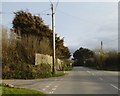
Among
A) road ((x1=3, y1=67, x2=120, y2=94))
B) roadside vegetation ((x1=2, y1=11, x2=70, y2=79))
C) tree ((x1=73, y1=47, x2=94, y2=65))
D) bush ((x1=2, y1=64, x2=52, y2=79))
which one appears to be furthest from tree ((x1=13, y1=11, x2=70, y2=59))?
tree ((x1=73, y1=47, x2=94, y2=65))

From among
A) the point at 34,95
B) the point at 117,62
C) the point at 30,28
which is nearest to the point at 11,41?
the point at 30,28

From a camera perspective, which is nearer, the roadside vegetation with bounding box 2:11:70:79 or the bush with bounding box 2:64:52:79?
the bush with bounding box 2:64:52:79

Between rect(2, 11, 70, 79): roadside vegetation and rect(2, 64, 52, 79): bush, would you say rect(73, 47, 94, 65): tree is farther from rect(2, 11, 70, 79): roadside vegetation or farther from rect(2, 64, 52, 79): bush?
rect(2, 64, 52, 79): bush

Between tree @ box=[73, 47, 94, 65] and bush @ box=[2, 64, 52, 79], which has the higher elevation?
tree @ box=[73, 47, 94, 65]

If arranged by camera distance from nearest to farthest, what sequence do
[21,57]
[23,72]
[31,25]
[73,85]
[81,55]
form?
[73,85] → [23,72] → [21,57] → [31,25] → [81,55]

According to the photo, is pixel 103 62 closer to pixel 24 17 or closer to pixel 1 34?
pixel 24 17

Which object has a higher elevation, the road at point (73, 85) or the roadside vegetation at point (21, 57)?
the roadside vegetation at point (21, 57)

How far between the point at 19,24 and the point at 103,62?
35.5m

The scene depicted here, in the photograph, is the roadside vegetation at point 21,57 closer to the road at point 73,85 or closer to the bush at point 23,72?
the bush at point 23,72

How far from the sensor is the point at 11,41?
3753 centimetres

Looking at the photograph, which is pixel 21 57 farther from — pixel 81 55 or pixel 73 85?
pixel 81 55

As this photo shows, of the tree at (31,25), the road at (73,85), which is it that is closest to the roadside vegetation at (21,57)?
the road at (73,85)

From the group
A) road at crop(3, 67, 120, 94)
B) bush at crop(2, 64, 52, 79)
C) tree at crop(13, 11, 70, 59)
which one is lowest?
road at crop(3, 67, 120, 94)

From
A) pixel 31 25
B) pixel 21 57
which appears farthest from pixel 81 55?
pixel 21 57
